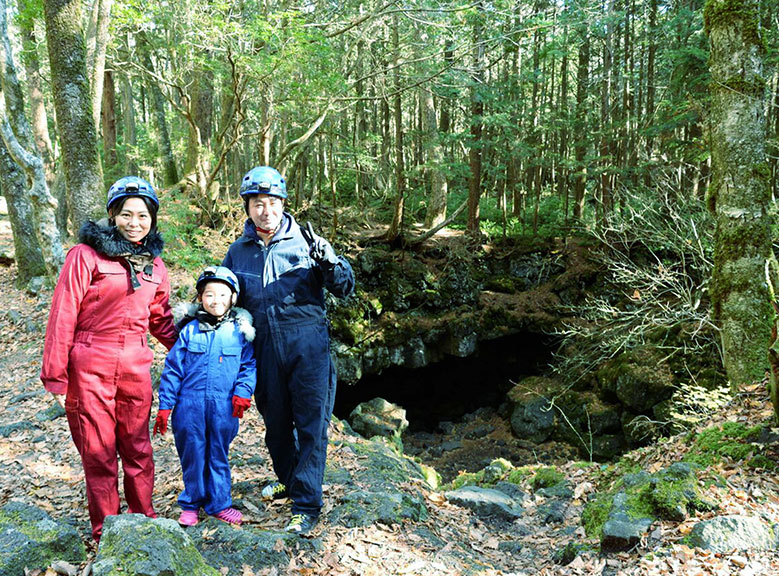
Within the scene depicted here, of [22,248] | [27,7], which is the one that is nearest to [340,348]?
[22,248]

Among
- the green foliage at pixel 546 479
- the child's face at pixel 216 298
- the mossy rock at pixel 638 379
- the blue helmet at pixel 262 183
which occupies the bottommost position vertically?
the mossy rock at pixel 638 379

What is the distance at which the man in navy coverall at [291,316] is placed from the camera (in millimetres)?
3098

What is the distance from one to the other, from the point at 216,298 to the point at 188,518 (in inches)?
54.5

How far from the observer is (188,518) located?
3.04 m

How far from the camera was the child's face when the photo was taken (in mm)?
3041

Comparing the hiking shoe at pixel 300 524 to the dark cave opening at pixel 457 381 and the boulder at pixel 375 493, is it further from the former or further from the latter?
the dark cave opening at pixel 457 381

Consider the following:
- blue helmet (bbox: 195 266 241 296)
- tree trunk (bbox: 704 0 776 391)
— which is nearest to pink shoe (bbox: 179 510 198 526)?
blue helmet (bbox: 195 266 241 296)

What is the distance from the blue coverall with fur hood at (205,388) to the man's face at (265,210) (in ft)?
1.91

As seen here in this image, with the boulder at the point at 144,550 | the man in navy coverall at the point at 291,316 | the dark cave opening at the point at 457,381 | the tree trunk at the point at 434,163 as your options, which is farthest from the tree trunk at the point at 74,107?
the tree trunk at the point at 434,163

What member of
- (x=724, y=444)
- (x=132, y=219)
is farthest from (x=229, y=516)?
(x=724, y=444)

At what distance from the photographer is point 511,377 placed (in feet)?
49.4

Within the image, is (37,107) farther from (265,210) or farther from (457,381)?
(457,381)

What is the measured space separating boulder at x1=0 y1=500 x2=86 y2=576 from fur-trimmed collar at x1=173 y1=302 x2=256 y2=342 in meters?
1.25

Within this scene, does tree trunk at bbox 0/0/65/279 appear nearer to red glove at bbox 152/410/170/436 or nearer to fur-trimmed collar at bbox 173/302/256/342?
fur-trimmed collar at bbox 173/302/256/342
